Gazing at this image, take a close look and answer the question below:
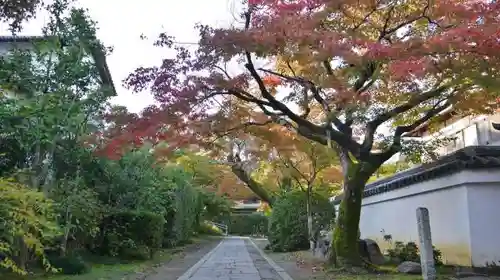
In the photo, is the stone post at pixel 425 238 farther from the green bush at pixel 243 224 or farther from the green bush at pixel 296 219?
the green bush at pixel 243 224

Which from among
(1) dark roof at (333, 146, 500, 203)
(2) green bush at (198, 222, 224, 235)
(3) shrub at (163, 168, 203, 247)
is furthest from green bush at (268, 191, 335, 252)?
(2) green bush at (198, 222, 224, 235)

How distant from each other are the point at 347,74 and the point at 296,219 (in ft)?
35.3

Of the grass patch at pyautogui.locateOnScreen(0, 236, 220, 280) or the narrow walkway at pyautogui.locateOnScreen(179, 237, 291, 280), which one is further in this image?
the narrow walkway at pyautogui.locateOnScreen(179, 237, 291, 280)

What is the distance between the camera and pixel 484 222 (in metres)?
11.7

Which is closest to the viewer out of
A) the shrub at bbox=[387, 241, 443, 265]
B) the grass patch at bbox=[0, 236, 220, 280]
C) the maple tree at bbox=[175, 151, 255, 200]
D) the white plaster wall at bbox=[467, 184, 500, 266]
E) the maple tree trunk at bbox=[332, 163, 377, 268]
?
the grass patch at bbox=[0, 236, 220, 280]

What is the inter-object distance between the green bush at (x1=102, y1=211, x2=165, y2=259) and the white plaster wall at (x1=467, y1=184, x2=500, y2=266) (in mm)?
9888

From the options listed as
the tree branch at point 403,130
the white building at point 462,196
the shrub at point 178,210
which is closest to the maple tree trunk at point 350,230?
the tree branch at point 403,130

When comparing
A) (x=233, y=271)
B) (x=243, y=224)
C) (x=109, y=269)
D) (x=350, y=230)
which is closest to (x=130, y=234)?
(x=109, y=269)

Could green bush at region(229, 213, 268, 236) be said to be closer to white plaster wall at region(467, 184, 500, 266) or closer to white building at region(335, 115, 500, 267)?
white building at region(335, 115, 500, 267)

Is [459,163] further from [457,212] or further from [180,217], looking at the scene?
[180,217]

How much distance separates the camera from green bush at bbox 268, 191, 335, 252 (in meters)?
20.5

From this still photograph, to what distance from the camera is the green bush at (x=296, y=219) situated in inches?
806

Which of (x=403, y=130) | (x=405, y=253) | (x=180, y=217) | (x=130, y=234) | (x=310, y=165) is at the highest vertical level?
(x=310, y=165)

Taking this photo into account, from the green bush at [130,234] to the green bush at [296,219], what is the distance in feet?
21.0
